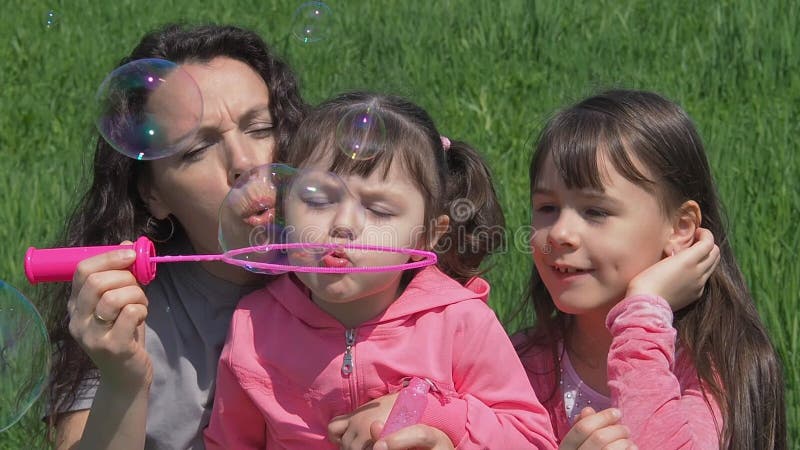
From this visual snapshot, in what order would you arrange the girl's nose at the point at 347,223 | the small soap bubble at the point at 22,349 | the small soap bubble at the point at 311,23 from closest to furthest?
the girl's nose at the point at 347,223 → the small soap bubble at the point at 22,349 → the small soap bubble at the point at 311,23

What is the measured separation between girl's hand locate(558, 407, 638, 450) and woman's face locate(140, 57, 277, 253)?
3.14 feet

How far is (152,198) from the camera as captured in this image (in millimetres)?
2967

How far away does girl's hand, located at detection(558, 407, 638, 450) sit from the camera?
7.85 ft

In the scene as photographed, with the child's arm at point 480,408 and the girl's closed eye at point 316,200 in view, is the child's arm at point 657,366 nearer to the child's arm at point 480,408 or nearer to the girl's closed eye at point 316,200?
the child's arm at point 480,408

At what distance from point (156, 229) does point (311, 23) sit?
1054mm

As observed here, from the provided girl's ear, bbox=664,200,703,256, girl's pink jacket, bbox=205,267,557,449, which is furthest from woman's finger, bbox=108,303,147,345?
girl's ear, bbox=664,200,703,256

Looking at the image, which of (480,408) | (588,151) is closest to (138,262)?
(480,408)

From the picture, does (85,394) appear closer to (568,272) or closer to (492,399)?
(492,399)

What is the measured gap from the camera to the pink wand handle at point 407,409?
2451 millimetres

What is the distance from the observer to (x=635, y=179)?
9.12 feet

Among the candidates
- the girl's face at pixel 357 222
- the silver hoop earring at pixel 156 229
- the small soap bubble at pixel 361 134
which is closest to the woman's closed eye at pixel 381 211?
the girl's face at pixel 357 222

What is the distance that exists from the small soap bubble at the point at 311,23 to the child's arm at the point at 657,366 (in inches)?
58.9

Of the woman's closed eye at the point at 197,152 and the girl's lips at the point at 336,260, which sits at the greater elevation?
the woman's closed eye at the point at 197,152

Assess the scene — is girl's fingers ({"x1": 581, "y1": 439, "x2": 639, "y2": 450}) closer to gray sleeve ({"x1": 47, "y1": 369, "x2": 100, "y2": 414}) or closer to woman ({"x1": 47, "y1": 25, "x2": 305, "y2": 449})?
woman ({"x1": 47, "y1": 25, "x2": 305, "y2": 449})
